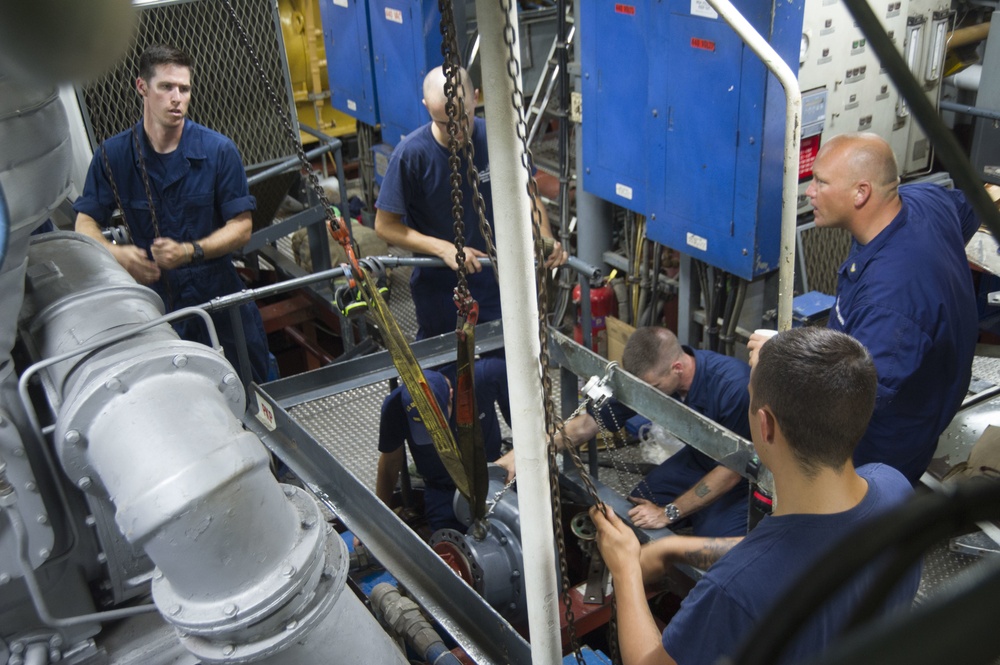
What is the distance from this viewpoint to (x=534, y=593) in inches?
72.4

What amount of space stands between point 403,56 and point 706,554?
484cm

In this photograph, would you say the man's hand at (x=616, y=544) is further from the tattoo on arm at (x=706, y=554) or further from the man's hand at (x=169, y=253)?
the man's hand at (x=169, y=253)

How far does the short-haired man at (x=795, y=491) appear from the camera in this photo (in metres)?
1.80

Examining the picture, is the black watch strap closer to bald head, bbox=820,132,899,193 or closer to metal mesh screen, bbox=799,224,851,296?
bald head, bbox=820,132,899,193

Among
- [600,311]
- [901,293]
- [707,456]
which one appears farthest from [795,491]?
[600,311]

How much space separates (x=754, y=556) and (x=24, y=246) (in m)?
1.62

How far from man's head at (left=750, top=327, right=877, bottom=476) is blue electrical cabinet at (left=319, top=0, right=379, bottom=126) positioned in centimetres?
552

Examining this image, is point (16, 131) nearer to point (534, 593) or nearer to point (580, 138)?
point (534, 593)

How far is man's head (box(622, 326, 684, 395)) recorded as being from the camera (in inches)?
140

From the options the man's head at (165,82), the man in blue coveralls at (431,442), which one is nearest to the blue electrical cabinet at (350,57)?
the man's head at (165,82)

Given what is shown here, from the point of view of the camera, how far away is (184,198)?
4.46 meters

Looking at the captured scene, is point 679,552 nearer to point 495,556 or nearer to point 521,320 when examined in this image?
point 495,556

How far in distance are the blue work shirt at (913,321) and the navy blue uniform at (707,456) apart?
0.49 meters

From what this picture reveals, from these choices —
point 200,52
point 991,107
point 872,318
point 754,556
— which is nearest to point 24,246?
point 754,556
